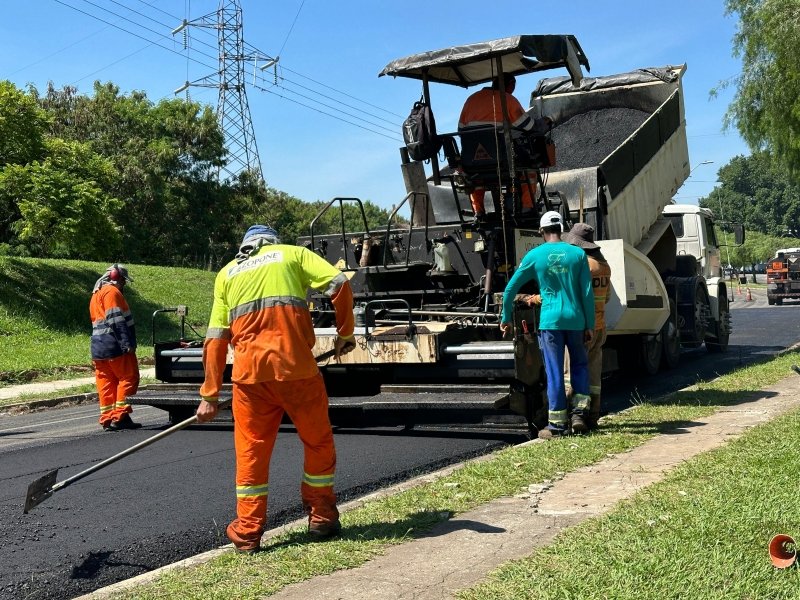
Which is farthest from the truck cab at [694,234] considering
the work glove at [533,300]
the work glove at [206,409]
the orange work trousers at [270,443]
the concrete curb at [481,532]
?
the work glove at [206,409]

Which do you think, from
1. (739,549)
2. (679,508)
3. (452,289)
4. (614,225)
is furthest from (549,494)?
(614,225)

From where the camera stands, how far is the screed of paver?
3764 mm

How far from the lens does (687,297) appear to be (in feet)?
43.4

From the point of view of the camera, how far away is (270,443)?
4.57 metres

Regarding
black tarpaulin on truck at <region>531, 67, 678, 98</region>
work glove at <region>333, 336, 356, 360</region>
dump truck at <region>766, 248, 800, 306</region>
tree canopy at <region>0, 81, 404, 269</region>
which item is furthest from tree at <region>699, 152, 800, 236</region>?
work glove at <region>333, 336, 356, 360</region>

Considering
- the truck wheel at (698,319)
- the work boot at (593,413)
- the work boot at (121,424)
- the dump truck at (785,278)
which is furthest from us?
the dump truck at (785,278)

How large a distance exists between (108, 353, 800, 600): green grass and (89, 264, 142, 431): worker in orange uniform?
163 inches

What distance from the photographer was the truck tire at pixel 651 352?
38.3ft

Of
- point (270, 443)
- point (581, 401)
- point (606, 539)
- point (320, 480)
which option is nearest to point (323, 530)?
point (320, 480)

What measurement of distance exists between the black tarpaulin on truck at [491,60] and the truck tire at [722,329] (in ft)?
21.5

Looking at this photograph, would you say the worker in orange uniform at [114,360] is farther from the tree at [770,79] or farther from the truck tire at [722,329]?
the tree at [770,79]

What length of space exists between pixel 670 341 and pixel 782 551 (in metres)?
9.28

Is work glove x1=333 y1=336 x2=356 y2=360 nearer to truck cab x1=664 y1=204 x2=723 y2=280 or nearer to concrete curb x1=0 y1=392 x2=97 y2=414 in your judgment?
concrete curb x1=0 y1=392 x2=97 y2=414

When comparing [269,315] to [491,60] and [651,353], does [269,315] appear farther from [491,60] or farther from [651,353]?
[651,353]
